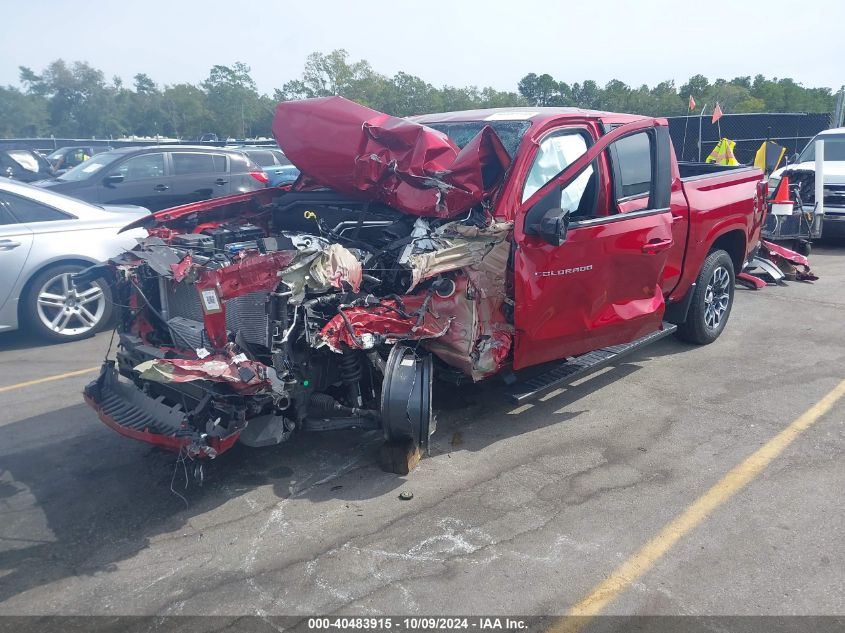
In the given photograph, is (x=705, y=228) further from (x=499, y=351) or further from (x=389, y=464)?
(x=389, y=464)

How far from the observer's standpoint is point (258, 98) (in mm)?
59656

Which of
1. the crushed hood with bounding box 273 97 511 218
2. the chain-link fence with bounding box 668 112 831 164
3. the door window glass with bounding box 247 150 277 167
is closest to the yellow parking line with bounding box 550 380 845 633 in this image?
the crushed hood with bounding box 273 97 511 218

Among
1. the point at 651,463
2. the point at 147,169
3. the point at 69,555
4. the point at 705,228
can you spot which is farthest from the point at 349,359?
the point at 147,169

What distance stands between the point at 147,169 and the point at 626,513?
10.1 m

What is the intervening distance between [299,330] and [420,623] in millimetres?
1631

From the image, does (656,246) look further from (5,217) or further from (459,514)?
(5,217)

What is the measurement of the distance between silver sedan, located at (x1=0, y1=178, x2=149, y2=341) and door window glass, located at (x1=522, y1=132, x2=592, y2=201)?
4.40 metres

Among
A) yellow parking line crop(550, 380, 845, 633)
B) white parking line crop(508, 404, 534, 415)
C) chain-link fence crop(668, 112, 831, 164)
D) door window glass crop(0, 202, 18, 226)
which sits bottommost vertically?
yellow parking line crop(550, 380, 845, 633)

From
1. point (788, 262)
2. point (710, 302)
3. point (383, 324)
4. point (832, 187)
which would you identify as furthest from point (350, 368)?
point (832, 187)

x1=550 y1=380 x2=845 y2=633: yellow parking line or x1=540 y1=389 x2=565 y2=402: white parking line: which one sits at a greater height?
x1=540 y1=389 x2=565 y2=402: white parking line

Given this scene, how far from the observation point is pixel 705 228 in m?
5.88

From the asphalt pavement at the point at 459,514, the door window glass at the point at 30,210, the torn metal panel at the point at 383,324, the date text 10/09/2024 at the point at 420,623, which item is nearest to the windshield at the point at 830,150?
the asphalt pavement at the point at 459,514

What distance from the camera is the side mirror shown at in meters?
4.08

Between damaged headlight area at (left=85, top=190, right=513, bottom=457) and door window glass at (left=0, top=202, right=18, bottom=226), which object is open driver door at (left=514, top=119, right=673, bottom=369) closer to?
A: damaged headlight area at (left=85, top=190, right=513, bottom=457)
